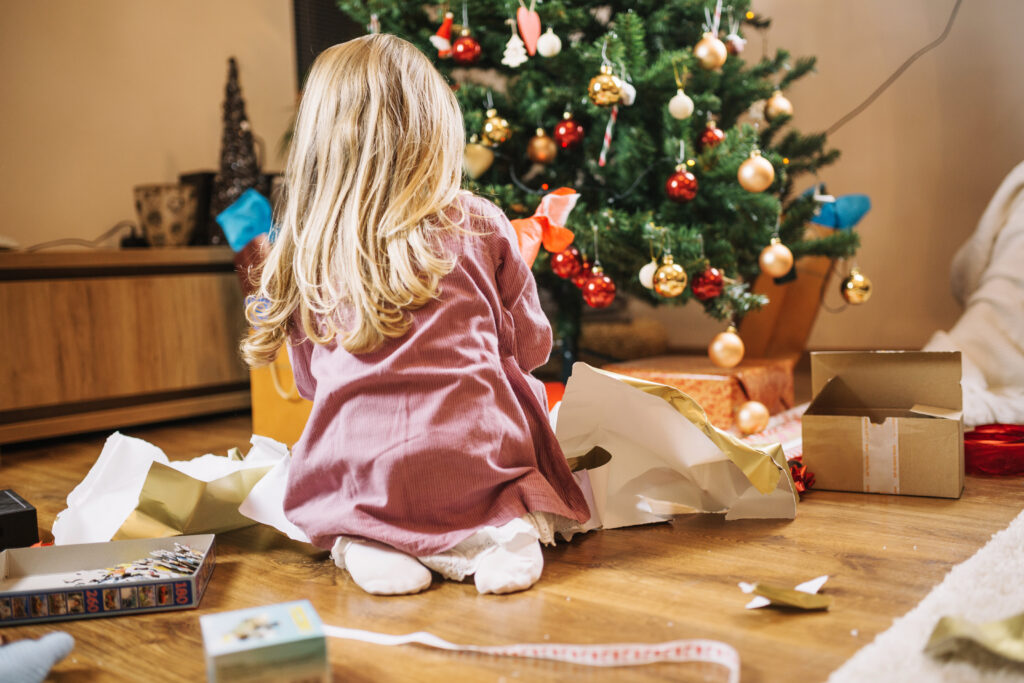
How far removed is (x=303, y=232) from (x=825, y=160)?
1.65 m

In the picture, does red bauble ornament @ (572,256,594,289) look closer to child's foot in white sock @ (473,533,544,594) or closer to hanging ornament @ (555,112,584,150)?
hanging ornament @ (555,112,584,150)

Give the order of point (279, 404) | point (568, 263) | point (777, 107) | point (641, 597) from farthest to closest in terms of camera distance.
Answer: point (777, 107)
point (279, 404)
point (568, 263)
point (641, 597)

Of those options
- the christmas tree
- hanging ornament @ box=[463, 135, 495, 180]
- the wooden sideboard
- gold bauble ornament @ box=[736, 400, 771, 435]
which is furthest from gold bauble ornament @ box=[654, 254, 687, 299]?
the wooden sideboard

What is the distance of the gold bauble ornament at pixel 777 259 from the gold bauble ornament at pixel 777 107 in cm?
50

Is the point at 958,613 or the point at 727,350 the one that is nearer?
the point at 958,613

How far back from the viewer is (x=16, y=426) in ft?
6.62

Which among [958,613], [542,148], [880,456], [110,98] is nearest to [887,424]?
[880,456]

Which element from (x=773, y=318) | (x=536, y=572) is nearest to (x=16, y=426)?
(x=536, y=572)

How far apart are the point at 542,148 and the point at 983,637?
1396 mm

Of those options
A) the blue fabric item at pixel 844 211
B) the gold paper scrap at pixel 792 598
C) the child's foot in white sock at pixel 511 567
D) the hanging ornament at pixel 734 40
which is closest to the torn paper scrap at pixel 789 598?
the gold paper scrap at pixel 792 598

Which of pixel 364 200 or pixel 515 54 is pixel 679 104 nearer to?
pixel 515 54

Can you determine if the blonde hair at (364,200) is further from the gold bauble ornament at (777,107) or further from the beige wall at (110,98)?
the beige wall at (110,98)

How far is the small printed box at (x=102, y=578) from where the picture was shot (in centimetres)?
96

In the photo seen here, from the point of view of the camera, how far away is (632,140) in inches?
76.1
